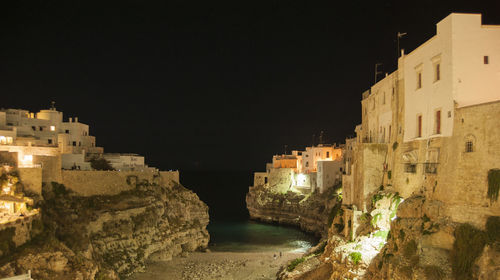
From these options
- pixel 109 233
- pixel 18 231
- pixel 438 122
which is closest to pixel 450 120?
pixel 438 122

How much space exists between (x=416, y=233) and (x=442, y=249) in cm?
176

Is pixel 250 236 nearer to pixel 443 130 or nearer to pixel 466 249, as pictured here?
pixel 443 130

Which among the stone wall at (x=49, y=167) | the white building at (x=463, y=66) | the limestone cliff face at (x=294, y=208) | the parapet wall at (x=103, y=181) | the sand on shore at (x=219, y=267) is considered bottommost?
the sand on shore at (x=219, y=267)

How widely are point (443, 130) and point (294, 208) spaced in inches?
1822

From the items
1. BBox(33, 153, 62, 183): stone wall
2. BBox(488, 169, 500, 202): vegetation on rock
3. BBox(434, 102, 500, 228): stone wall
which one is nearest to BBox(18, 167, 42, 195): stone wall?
BBox(33, 153, 62, 183): stone wall

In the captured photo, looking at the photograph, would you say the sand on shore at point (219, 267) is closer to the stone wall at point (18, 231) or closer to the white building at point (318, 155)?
the stone wall at point (18, 231)

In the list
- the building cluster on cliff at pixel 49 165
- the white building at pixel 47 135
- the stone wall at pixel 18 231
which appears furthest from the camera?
the white building at pixel 47 135

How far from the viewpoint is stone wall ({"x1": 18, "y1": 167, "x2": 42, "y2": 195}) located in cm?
3058

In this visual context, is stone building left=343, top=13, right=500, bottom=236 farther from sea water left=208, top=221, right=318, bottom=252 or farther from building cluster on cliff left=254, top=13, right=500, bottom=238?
sea water left=208, top=221, right=318, bottom=252

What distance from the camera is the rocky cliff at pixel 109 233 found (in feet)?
84.1

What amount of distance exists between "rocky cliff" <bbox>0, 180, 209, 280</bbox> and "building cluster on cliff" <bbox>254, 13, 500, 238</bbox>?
66.8 feet

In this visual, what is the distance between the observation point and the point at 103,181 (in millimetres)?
39625

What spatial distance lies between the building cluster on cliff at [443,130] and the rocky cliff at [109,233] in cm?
2035

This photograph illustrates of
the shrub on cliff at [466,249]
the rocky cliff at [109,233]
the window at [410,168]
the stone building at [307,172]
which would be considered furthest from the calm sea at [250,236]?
the shrub on cliff at [466,249]
